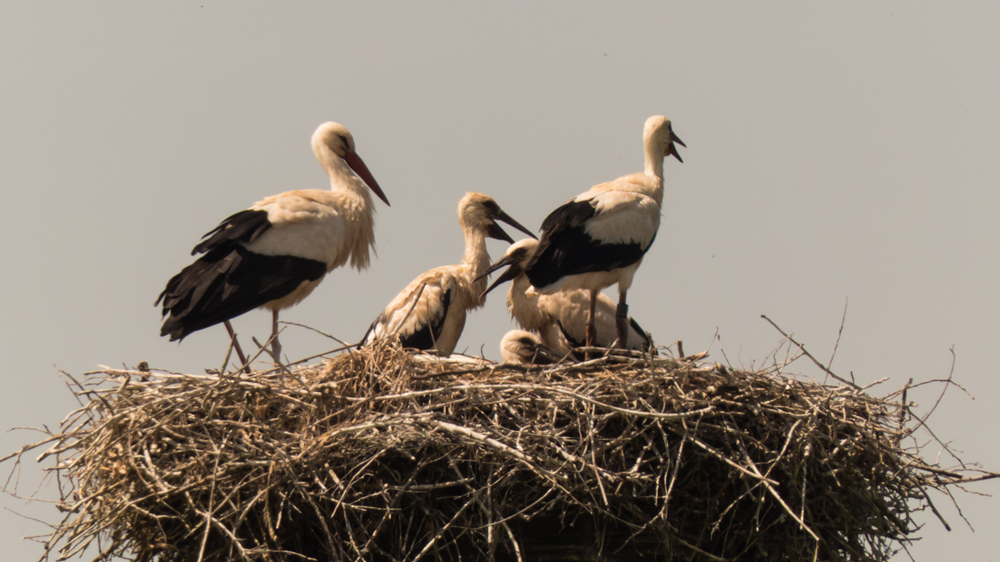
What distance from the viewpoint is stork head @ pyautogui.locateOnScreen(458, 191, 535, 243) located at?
6750 millimetres

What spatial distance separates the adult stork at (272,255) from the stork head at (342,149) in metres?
0.16

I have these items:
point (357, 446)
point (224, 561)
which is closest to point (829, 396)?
point (357, 446)

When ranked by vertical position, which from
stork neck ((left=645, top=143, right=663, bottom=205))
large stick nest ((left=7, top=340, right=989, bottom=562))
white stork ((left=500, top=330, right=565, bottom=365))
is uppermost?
stork neck ((left=645, top=143, right=663, bottom=205))

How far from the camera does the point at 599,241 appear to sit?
18.7 feet

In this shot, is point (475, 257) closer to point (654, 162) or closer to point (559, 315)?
point (559, 315)

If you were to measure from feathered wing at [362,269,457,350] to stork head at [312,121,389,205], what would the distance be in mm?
698

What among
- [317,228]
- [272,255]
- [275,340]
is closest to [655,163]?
[317,228]

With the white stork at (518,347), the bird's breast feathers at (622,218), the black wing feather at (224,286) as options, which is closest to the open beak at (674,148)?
the bird's breast feathers at (622,218)

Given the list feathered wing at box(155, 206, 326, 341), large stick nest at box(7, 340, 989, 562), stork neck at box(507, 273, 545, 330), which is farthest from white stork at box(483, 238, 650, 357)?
large stick nest at box(7, 340, 989, 562)

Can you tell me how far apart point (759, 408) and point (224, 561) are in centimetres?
198

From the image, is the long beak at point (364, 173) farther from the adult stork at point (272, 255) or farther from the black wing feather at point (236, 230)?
the black wing feather at point (236, 230)

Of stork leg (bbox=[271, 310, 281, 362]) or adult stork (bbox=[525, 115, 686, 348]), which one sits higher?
adult stork (bbox=[525, 115, 686, 348])

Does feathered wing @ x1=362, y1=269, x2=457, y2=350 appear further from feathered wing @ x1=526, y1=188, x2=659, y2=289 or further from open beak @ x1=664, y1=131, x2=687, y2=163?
open beak @ x1=664, y1=131, x2=687, y2=163

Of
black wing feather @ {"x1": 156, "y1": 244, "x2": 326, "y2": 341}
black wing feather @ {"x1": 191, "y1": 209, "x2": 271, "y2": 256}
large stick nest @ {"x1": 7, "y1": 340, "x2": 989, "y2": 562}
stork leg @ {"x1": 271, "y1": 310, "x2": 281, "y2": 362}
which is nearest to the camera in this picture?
large stick nest @ {"x1": 7, "y1": 340, "x2": 989, "y2": 562}
